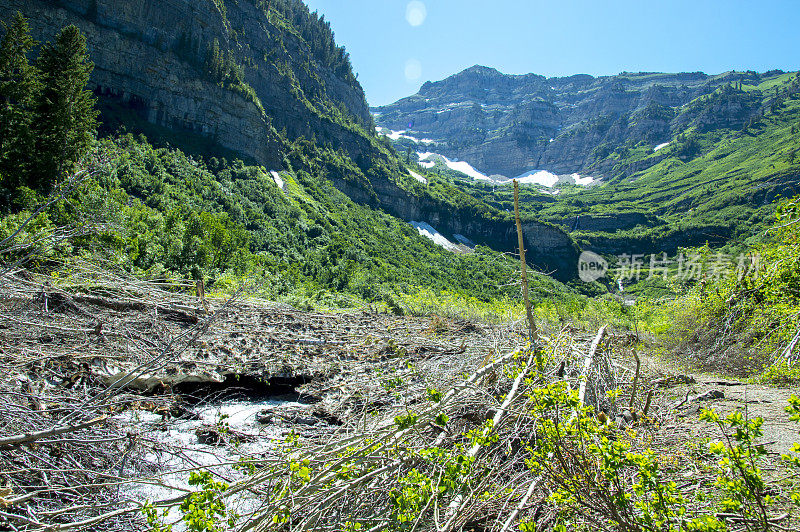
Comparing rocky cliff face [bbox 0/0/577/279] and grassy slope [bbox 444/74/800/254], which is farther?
grassy slope [bbox 444/74/800/254]

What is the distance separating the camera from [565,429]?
2299 mm

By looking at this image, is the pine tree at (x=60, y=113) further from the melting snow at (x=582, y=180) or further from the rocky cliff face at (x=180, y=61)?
the melting snow at (x=582, y=180)

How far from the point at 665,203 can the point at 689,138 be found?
6410cm

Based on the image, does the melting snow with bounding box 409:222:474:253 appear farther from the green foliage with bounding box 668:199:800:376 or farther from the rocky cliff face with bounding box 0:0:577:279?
the green foliage with bounding box 668:199:800:376

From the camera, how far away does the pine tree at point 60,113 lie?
20031mm

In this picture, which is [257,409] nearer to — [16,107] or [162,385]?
[162,385]

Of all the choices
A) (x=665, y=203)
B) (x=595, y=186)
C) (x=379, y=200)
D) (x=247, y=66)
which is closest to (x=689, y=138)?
(x=595, y=186)

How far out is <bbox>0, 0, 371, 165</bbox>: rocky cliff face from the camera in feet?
142

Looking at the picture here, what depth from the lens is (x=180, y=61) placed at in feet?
167

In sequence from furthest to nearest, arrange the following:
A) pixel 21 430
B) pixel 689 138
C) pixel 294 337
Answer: pixel 689 138 < pixel 294 337 < pixel 21 430

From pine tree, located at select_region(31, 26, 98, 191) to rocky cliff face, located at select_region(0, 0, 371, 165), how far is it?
1013 inches

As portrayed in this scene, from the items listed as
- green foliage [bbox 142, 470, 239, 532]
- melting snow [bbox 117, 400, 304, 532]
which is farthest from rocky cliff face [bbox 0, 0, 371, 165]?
green foliage [bbox 142, 470, 239, 532]

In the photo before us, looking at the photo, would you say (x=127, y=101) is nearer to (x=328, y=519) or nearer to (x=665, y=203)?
(x=328, y=519)

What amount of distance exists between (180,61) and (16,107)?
37744 mm
